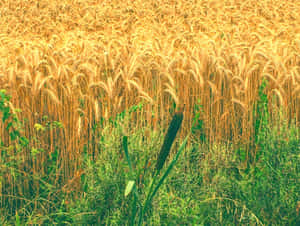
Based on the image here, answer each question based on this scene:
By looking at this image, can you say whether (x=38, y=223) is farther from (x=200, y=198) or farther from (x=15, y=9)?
(x=15, y=9)

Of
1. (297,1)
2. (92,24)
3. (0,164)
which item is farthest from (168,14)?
(0,164)

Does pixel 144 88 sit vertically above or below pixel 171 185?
above

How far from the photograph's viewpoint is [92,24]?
21.4 ft

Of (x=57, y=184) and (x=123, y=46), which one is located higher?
(x=123, y=46)

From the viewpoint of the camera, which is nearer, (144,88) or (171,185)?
(171,185)

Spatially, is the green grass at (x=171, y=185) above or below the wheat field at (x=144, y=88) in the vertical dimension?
below

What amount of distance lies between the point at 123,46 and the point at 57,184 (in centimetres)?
133

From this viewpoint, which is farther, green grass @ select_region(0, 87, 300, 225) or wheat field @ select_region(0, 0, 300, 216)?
wheat field @ select_region(0, 0, 300, 216)

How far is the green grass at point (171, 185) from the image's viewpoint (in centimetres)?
203

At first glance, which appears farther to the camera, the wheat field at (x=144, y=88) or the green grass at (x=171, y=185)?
the wheat field at (x=144, y=88)

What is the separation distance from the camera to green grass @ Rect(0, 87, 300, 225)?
203cm

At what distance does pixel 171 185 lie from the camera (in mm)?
2219

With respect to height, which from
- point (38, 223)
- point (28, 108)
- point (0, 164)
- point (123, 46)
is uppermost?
point (123, 46)

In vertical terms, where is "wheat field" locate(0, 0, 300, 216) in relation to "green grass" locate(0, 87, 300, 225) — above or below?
above
